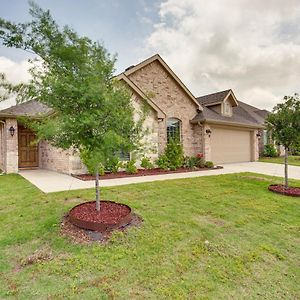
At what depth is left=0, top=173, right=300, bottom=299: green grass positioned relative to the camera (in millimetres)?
2750

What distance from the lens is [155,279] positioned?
9.60 feet

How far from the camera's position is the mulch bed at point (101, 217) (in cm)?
431

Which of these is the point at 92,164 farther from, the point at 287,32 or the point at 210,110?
the point at 210,110

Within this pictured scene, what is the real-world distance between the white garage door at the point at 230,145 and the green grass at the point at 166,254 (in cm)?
1019

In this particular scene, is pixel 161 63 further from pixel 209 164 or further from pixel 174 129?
pixel 209 164

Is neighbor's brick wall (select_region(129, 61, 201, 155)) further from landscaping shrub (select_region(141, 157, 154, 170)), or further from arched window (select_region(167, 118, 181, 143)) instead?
landscaping shrub (select_region(141, 157, 154, 170))

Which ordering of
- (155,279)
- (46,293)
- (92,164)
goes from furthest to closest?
(92,164) → (155,279) → (46,293)

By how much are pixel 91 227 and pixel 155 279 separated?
5.91 feet

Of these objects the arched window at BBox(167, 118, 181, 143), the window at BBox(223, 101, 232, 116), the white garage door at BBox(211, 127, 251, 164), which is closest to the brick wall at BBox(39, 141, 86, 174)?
the arched window at BBox(167, 118, 181, 143)

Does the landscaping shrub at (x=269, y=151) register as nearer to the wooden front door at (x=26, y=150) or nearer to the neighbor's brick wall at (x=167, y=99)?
the neighbor's brick wall at (x=167, y=99)

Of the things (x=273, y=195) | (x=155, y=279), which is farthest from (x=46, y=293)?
(x=273, y=195)

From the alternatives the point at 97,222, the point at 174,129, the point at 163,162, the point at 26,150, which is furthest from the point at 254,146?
the point at 97,222

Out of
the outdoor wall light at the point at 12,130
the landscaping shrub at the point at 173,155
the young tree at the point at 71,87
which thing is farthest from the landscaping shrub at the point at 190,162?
the young tree at the point at 71,87

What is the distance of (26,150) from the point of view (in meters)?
13.9
